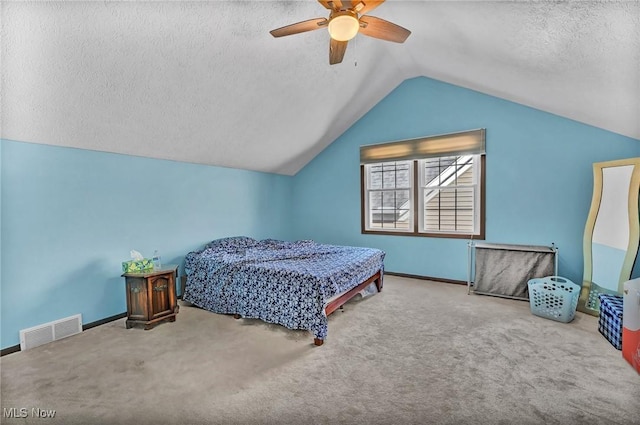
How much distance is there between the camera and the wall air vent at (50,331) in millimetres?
2389

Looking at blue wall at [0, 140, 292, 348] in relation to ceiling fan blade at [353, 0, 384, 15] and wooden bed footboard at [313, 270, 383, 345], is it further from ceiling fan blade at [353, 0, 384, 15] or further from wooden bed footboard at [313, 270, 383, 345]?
ceiling fan blade at [353, 0, 384, 15]

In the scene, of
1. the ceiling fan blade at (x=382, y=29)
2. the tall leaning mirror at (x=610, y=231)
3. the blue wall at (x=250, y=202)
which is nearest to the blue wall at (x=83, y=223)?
the blue wall at (x=250, y=202)

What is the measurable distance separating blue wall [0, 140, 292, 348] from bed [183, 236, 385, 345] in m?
0.60

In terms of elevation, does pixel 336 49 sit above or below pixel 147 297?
above

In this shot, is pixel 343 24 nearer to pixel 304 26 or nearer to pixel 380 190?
pixel 304 26

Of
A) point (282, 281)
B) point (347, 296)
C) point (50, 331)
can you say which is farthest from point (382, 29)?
point (50, 331)

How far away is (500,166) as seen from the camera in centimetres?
388

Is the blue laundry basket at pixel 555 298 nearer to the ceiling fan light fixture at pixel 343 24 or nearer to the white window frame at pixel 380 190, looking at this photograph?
the white window frame at pixel 380 190

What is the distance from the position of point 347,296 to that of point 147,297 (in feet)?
6.72

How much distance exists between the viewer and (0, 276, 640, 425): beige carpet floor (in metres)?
1.63

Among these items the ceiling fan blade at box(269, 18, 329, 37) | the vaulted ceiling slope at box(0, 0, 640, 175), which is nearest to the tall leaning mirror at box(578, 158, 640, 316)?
the vaulted ceiling slope at box(0, 0, 640, 175)

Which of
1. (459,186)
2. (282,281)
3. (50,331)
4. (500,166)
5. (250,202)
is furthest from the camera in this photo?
(250,202)

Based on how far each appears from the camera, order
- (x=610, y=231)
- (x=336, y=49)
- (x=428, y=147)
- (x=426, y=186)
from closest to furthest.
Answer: (x=336, y=49), (x=610, y=231), (x=428, y=147), (x=426, y=186)

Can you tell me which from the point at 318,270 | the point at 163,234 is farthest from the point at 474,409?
the point at 163,234
